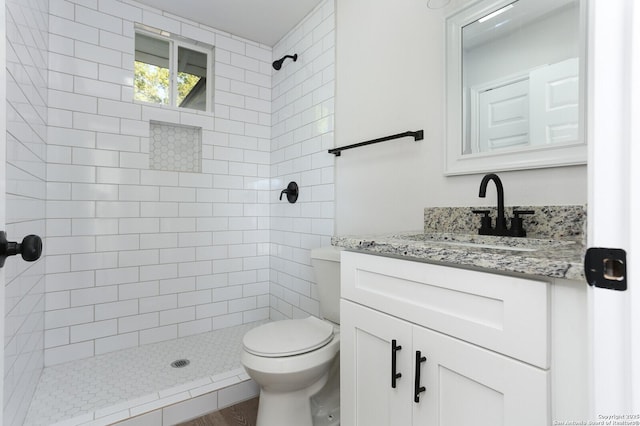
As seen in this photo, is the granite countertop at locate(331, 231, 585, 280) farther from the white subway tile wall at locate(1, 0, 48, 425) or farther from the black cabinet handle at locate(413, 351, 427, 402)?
the white subway tile wall at locate(1, 0, 48, 425)

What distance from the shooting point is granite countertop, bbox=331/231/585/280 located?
0.62 meters

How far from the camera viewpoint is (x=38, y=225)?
68.6 inches

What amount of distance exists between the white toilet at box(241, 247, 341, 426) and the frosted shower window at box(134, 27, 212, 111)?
1.86 meters

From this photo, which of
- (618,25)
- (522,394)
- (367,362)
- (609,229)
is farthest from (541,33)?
(367,362)

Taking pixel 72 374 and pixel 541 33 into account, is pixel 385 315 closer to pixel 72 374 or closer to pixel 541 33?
pixel 541 33

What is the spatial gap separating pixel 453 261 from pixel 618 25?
1.72ft

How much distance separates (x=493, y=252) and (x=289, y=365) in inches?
36.7

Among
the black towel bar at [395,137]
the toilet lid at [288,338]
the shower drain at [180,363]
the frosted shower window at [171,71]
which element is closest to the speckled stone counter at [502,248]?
the black towel bar at [395,137]

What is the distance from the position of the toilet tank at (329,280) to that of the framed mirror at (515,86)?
2.27 feet

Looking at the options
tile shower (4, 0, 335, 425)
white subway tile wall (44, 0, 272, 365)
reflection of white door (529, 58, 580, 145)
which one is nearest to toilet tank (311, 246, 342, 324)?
tile shower (4, 0, 335, 425)

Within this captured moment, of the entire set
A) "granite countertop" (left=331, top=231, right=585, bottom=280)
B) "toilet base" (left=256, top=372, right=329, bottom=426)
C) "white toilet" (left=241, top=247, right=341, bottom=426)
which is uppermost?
"granite countertop" (left=331, top=231, right=585, bottom=280)

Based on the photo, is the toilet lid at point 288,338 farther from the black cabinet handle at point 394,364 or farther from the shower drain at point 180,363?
the shower drain at point 180,363

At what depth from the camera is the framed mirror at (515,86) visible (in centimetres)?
107

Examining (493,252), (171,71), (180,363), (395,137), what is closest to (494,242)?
(493,252)
